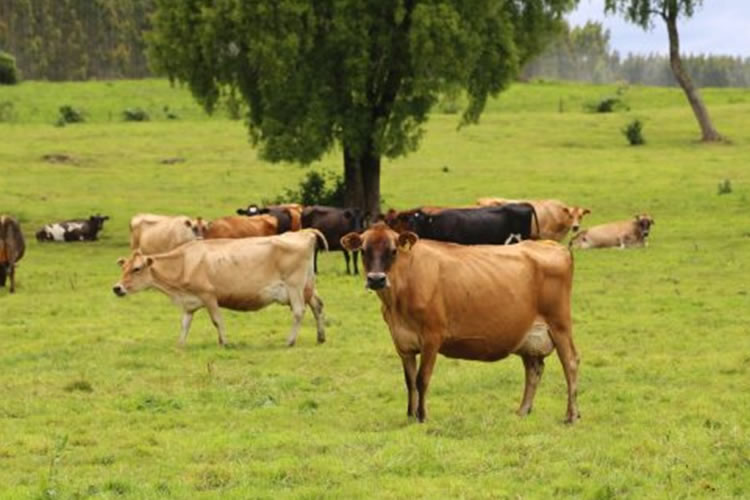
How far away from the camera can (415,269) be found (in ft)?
36.8

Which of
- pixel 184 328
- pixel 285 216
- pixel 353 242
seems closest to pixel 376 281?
pixel 353 242

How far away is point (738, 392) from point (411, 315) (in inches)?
163

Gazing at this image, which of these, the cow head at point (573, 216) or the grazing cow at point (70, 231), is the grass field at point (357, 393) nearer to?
the grazing cow at point (70, 231)

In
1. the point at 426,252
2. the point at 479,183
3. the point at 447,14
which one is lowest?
the point at 479,183

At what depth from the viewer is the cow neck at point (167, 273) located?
55.3 feet

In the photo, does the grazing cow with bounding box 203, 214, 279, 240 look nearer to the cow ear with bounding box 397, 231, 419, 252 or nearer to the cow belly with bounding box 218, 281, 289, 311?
the cow belly with bounding box 218, 281, 289, 311

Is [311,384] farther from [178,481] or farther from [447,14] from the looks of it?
[447,14]

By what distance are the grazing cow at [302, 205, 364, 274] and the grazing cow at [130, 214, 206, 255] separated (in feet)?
8.23

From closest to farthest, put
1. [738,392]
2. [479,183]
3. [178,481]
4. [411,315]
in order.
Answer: [178,481] → [411,315] → [738,392] → [479,183]

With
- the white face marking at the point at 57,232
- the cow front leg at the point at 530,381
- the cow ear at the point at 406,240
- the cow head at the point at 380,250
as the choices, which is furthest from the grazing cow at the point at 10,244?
the cow front leg at the point at 530,381

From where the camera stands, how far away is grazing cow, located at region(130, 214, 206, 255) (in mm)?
25344

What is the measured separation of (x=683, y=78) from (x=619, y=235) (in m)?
21.0

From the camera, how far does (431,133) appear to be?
56469mm

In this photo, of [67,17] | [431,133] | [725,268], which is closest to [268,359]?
[725,268]
